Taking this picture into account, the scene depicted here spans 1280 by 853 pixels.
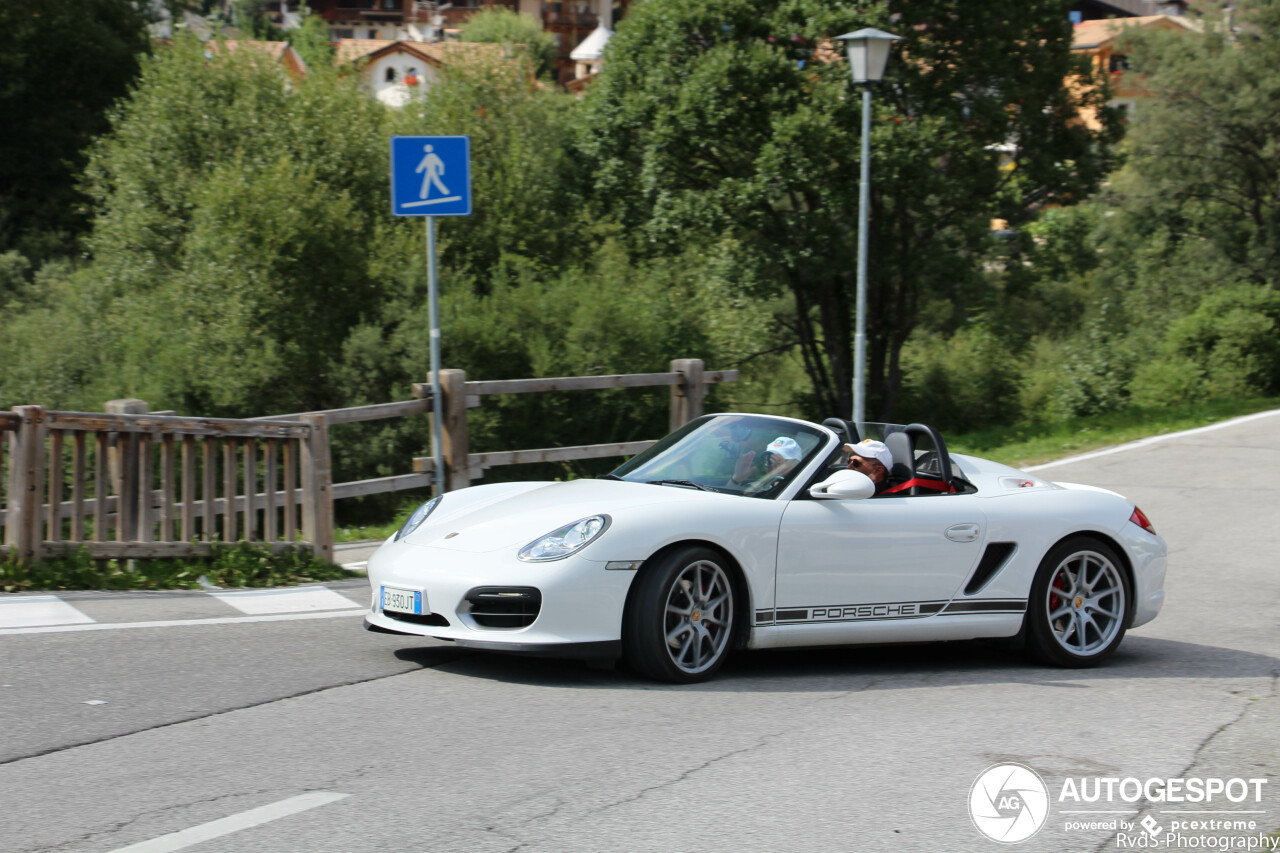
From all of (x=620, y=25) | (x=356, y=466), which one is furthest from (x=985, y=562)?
(x=620, y=25)

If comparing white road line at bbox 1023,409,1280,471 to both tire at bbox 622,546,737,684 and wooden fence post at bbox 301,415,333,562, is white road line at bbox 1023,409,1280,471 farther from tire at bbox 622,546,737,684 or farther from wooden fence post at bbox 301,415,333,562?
tire at bbox 622,546,737,684

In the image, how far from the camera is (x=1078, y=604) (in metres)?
7.31

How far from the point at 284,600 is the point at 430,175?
380 centimetres

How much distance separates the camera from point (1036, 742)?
5.51 metres

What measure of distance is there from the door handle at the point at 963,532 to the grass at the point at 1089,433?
10.6m

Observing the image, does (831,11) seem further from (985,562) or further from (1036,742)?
(1036,742)

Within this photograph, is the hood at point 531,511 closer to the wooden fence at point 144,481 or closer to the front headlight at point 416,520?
the front headlight at point 416,520

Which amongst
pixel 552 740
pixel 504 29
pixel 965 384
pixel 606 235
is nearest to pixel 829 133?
pixel 606 235

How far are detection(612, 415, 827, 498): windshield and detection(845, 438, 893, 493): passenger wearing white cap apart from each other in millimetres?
213

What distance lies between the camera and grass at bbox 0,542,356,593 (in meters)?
8.23

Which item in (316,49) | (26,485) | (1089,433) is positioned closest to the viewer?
(26,485)

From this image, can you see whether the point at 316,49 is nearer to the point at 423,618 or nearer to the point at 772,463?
the point at 772,463

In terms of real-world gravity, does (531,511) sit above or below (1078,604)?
above

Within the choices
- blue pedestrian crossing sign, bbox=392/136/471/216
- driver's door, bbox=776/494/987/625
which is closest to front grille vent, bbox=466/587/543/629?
driver's door, bbox=776/494/987/625
